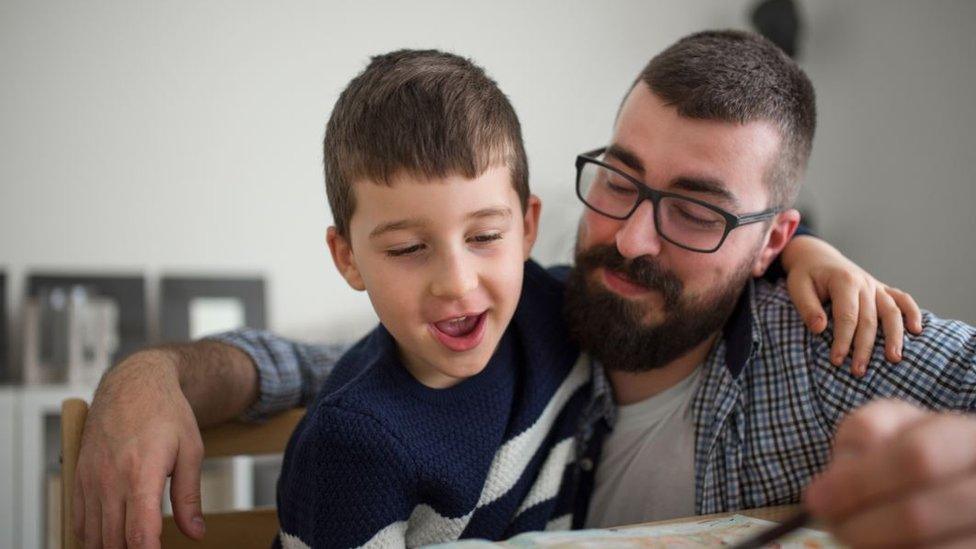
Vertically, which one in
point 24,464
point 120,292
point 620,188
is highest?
point 620,188

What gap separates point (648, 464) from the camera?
48.8 inches

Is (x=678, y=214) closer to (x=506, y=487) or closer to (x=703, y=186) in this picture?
(x=703, y=186)

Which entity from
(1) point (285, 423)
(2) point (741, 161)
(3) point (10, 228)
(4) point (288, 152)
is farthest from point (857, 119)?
(3) point (10, 228)

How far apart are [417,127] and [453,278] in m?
0.17

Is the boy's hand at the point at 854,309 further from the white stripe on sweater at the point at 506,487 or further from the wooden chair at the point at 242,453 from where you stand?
the wooden chair at the point at 242,453

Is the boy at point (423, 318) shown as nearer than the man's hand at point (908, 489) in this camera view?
No

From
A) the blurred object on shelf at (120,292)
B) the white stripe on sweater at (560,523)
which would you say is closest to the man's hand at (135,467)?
the white stripe on sweater at (560,523)

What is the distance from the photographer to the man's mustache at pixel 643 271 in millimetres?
1207

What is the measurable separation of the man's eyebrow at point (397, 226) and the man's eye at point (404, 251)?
23 mm

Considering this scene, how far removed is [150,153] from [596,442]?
104 inches

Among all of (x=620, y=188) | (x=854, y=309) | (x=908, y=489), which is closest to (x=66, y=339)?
(x=620, y=188)

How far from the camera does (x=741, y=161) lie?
3.97 feet

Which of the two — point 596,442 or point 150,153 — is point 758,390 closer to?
point 596,442

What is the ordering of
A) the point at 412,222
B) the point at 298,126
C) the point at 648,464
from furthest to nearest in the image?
the point at 298,126 → the point at 648,464 → the point at 412,222
